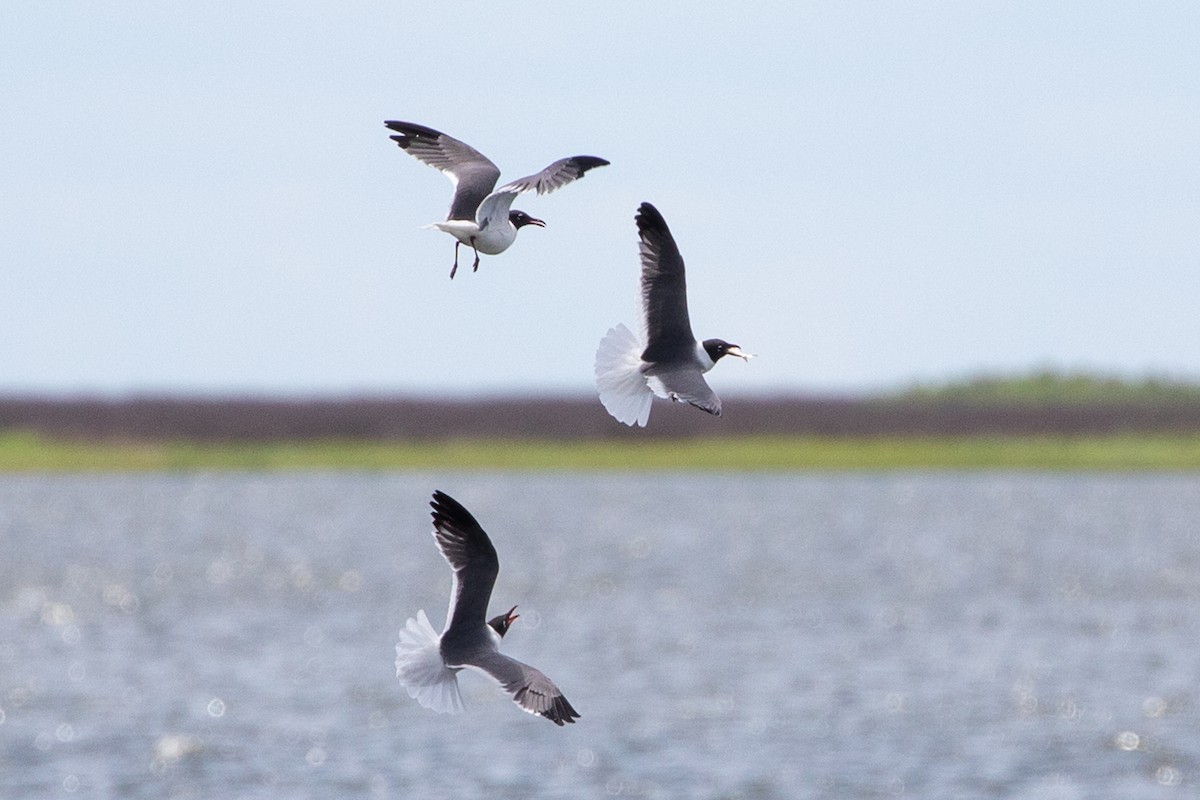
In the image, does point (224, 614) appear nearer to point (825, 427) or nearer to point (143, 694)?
point (143, 694)

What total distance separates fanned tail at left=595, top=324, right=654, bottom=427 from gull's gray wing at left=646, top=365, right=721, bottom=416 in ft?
0.24

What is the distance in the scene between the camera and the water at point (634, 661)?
83.2ft

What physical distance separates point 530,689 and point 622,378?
955 mm

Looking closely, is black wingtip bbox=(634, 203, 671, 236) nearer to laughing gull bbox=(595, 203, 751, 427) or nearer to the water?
laughing gull bbox=(595, 203, 751, 427)

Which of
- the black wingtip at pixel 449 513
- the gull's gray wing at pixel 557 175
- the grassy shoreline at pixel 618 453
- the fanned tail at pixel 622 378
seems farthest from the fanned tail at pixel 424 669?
the grassy shoreline at pixel 618 453

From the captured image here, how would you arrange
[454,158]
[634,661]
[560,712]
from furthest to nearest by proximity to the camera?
[634,661], [454,158], [560,712]

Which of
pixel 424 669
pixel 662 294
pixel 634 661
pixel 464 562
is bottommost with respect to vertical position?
pixel 634 661

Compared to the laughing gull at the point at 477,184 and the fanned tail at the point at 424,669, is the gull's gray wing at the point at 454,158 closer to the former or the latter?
the laughing gull at the point at 477,184

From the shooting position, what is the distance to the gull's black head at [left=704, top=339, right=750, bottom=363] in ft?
17.8

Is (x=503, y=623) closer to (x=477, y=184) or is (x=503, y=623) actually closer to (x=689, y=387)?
(x=689, y=387)

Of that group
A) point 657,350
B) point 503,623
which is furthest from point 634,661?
point 657,350

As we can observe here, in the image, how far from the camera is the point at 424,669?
18.0 ft

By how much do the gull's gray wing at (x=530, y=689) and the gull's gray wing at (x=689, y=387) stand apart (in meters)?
0.84

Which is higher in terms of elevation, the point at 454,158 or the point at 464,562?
the point at 454,158
